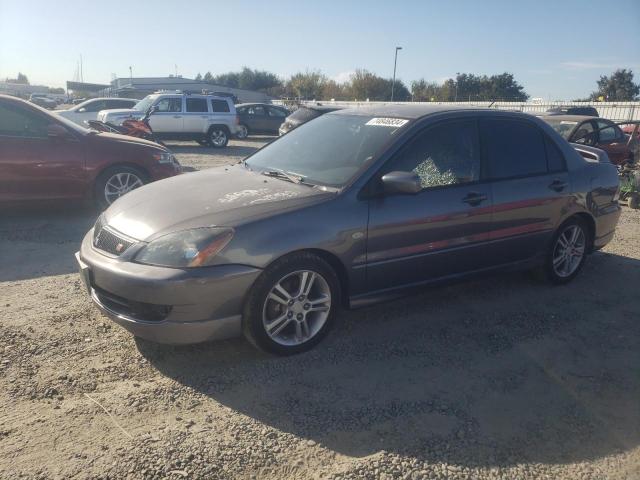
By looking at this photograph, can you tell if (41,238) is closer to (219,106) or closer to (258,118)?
(219,106)

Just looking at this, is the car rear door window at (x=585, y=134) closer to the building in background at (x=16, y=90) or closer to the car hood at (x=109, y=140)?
the car hood at (x=109, y=140)

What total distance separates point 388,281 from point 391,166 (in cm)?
85

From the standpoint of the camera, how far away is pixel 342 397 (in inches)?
126

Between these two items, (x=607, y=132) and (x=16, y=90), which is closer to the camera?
(x=607, y=132)

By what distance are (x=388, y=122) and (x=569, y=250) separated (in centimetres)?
237

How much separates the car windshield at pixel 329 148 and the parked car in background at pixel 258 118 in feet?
64.0

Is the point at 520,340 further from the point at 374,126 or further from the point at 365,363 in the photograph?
the point at 374,126

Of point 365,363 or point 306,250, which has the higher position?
point 306,250

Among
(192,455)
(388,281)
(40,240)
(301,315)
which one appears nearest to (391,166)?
(388,281)

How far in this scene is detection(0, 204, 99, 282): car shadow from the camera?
16.9 feet

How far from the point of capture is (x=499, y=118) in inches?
189

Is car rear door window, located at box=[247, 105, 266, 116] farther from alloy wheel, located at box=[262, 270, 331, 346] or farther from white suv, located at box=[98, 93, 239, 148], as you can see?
alloy wheel, located at box=[262, 270, 331, 346]

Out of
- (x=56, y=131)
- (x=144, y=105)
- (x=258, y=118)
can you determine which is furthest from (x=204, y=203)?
(x=258, y=118)

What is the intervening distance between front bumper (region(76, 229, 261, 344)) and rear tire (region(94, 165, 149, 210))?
13.2ft
